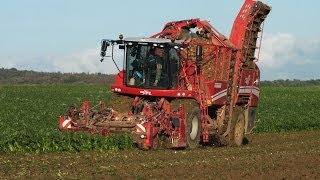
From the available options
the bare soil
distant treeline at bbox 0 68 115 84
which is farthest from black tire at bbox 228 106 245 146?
distant treeline at bbox 0 68 115 84

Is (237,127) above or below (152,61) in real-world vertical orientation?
below

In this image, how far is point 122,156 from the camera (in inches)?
561

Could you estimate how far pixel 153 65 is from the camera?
1767 cm

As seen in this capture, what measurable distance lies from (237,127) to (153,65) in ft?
13.0

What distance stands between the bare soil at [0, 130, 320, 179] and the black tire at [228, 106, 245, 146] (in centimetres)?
356

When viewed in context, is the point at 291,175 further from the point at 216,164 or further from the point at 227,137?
the point at 227,137

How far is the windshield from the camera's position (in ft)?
57.5

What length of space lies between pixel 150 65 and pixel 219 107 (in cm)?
281

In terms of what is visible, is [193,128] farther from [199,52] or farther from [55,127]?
[55,127]

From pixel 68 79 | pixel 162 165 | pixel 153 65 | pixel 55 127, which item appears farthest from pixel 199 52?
pixel 68 79

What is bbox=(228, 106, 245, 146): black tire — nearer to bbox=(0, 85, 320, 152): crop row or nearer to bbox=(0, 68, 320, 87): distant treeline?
bbox=(0, 85, 320, 152): crop row

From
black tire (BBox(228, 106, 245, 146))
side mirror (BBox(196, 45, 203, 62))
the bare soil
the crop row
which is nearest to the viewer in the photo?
the bare soil

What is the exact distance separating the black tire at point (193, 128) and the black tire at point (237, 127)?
210 cm

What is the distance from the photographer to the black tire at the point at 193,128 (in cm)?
1736
